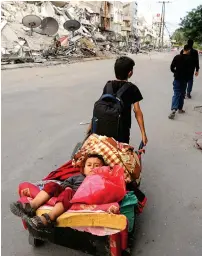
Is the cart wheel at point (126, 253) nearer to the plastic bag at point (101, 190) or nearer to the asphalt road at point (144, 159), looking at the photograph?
the asphalt road at point (144, 159)

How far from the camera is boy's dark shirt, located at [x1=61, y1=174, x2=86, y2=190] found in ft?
9.32

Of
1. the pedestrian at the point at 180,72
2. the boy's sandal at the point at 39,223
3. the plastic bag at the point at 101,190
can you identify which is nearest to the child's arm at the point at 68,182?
the plastic bag at the point at 101,190

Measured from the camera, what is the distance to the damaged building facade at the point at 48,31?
2584 cm

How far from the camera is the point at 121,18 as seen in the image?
77.9 meters

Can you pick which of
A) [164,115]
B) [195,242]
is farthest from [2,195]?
[164,115]

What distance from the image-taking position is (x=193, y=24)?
46.7 m

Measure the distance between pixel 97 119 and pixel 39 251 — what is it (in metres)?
1.45

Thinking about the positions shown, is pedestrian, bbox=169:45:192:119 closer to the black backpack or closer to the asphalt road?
the asphalt road

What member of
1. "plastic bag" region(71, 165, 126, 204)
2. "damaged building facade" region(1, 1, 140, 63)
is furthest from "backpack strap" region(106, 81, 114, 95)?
"damaged building facade" region(1, 1, 140, 63)

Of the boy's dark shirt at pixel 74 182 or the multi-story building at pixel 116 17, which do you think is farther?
the multi-story building at pixel 116 17

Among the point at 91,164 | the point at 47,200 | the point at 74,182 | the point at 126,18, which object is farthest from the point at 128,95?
the point at 126,18

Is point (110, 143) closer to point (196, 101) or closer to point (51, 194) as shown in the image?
point (51, 194)

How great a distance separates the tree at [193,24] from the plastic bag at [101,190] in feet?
156

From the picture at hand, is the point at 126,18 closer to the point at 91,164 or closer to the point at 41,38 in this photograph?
the point at 41,38
